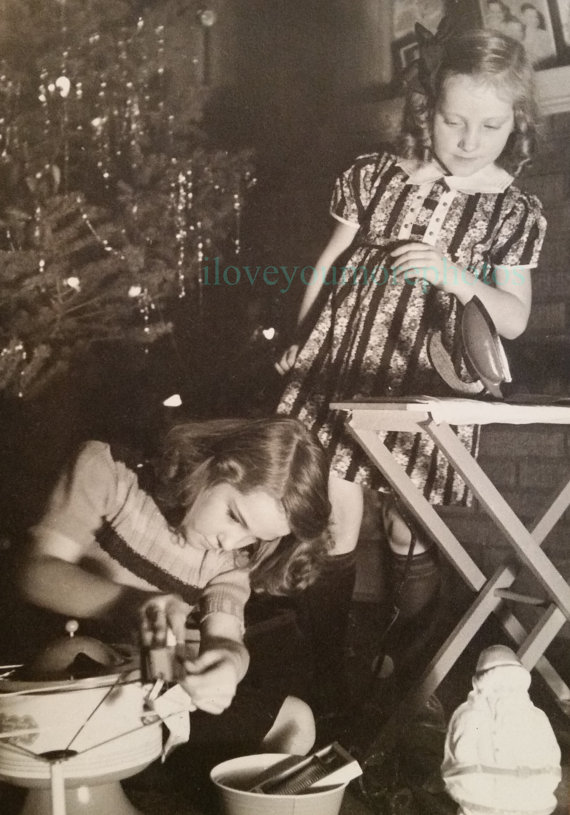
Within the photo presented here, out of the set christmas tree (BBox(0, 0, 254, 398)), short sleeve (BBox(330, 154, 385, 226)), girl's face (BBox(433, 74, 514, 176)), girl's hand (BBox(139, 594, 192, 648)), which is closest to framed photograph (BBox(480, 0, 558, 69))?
girl's face (BBox(433, 74, 514, 176))

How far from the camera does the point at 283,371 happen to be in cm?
179

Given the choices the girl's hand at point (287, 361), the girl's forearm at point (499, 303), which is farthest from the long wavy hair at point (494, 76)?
the girl's hand at point (287, 361)

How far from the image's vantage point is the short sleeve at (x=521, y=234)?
Answer: 1.68 metres

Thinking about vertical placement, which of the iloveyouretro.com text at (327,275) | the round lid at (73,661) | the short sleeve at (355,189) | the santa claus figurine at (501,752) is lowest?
the santa claus figurine at (501,752)

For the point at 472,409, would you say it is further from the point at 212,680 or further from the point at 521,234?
the point at 212,680

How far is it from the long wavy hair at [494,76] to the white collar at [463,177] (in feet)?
0.07

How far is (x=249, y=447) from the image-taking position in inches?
68.9

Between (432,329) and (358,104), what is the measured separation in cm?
50

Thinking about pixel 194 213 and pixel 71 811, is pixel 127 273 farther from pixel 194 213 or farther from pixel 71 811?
pixel 71 811

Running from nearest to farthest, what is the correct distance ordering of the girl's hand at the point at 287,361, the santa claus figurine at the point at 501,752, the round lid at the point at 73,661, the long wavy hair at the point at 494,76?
the santa claus figurine at the point at 501,752
the round lid at the point at 73,661
the long wavy hair at the point at 494,76
the girl's hand at the point at 287,361

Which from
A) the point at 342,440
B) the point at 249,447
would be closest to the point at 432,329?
the point at 342,440

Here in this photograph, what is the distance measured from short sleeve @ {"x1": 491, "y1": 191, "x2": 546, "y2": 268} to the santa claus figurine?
787mm

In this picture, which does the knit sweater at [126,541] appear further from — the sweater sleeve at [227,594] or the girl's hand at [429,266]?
the girl's hand at [429,266]

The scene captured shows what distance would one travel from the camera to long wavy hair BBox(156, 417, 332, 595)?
1.73 metres
